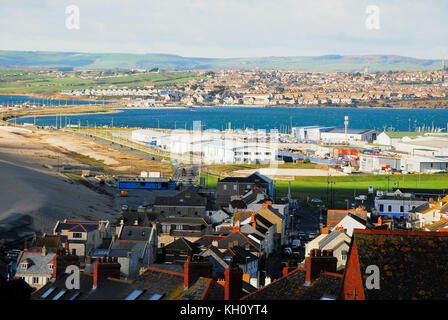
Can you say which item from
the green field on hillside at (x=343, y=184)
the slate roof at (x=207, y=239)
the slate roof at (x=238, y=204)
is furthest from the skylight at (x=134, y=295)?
the green field on hillside at (x=343, y=184)

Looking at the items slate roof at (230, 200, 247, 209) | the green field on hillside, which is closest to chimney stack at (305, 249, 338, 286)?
slate roof at (230, 200, 247, 209)

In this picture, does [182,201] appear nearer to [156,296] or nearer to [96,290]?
[96,290]

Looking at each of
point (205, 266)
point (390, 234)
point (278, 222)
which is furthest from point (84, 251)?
point (390, 234)

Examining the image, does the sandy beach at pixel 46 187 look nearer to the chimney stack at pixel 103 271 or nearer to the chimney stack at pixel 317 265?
the chimney stack at pixel 103 271

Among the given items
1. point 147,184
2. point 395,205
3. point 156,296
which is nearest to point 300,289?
point 156,296

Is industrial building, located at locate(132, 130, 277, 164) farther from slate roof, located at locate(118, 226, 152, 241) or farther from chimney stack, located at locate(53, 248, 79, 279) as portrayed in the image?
chimney stack, located at locate(53, 248, 79, 279)
